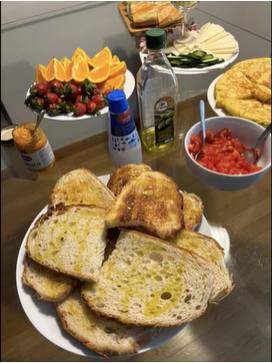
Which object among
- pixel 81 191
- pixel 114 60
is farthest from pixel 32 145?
pixel 114 60

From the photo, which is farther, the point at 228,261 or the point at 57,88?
the point at 57,88

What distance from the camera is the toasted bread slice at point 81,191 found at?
1.14 metres

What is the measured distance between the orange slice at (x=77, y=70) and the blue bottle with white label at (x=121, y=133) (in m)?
0.57

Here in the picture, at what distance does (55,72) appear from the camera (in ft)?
5.33

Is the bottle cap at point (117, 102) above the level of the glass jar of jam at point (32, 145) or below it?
above

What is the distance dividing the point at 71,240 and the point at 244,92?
4.14 feet

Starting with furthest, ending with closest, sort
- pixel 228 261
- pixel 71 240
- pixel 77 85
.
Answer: pixel 77 85
pixel 228 261
pixel 71 240

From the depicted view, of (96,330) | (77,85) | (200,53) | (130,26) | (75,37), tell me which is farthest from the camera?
(75,37)

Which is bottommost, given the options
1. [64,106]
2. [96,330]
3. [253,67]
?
[96,330]

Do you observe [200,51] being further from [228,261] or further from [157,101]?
[228,261]

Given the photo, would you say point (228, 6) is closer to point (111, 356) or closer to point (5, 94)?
point (5, 94)

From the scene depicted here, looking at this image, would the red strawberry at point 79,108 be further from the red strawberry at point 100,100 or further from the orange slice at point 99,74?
the orange slice at point 99,74

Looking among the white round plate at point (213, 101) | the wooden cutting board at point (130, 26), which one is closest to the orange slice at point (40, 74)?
the wooden cutting board at point (130, 26)

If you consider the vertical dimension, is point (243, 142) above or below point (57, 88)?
below
